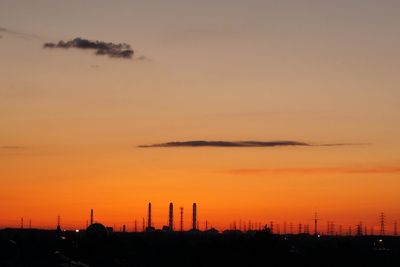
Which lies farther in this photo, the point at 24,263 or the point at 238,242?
the point at 238,242

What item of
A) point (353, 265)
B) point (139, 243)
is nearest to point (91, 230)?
point (139, 243)

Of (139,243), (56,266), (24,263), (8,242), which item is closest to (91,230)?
(139,243)

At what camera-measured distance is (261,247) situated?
92.8 meters

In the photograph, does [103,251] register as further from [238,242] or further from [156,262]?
[238,242]

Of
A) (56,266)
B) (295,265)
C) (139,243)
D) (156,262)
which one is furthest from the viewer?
(139,243)

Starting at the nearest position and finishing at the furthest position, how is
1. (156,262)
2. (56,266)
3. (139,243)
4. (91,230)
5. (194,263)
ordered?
(56,266) < (194,263) < (156,262) < (139,243) < (91,230)

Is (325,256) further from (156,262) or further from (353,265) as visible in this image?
(156,262)

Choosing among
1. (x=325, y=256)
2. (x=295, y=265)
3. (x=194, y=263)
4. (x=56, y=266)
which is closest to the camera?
(x=56, y=266)

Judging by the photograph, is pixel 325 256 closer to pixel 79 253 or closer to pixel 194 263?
pixel 194 263

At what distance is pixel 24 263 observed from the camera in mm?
91562

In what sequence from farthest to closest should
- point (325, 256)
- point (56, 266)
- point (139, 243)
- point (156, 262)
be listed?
point (139, 243) → point (156, 262) → point (325, 256) → point (56, 266)

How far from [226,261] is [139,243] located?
78.0 metres

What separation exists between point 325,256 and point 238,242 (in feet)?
52.1

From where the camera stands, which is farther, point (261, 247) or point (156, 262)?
point (156, 262)
